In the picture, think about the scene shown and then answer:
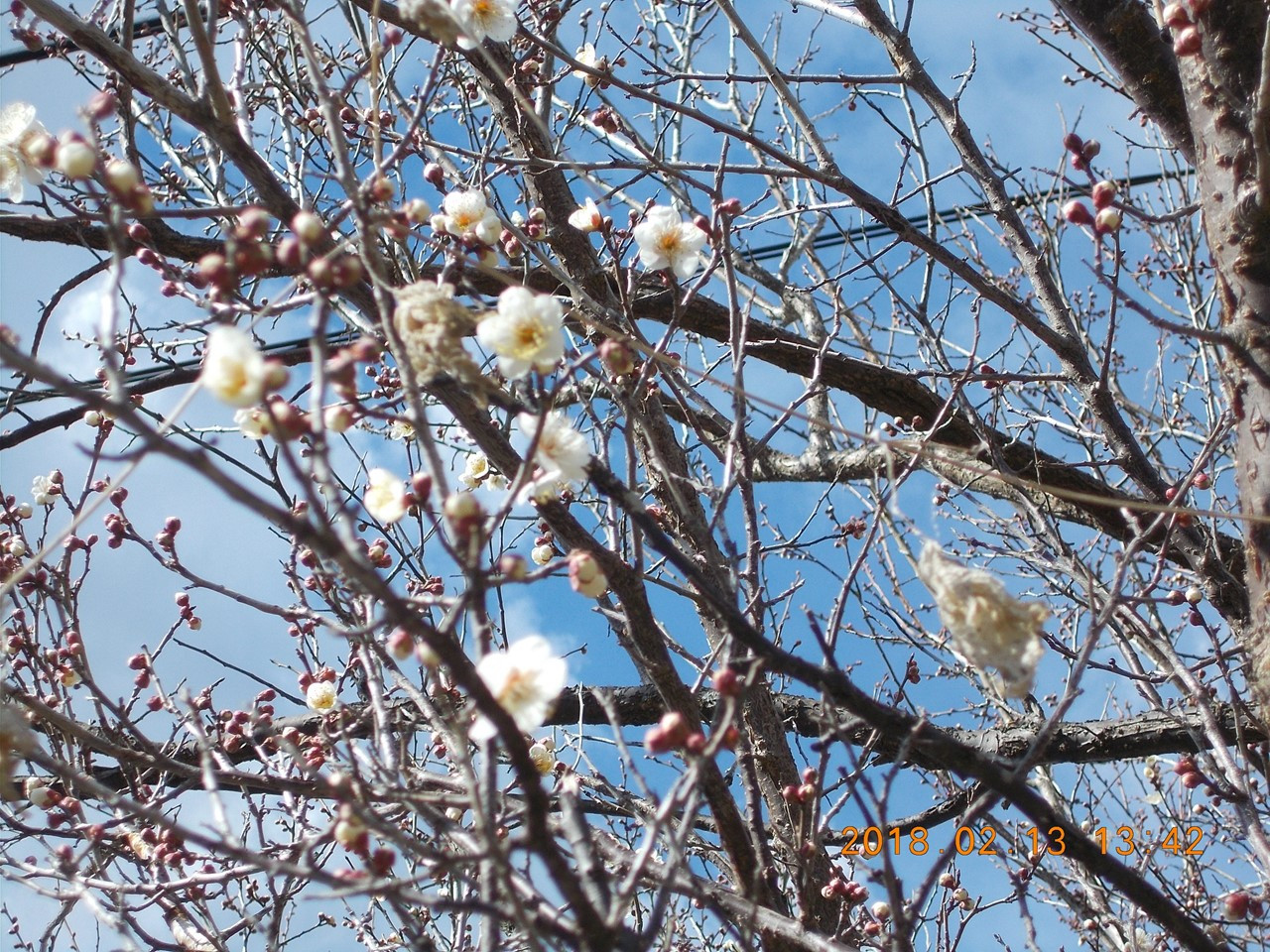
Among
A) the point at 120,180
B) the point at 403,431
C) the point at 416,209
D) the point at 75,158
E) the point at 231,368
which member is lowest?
the point at 231,368

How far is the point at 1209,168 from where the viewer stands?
213 centimetres

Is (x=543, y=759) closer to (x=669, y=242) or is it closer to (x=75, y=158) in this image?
(x=669, y=242)

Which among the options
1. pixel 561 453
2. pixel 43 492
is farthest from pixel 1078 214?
pixel 43 492

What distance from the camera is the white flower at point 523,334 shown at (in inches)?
47.7

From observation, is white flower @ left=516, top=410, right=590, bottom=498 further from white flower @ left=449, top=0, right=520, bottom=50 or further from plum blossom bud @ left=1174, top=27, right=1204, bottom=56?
plum blossom bud @ left=1174, top=27, right=1204, bottom=56

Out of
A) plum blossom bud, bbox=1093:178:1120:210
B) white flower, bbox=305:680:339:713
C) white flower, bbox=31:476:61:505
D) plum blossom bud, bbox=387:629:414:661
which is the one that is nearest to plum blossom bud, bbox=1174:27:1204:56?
plum blossom bud, bbox=1093:178:1120:210

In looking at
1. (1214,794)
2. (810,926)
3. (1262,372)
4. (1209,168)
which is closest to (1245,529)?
(1262,372)

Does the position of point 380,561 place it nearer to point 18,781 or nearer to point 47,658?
point 47,658

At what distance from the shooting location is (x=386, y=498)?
1.43 m

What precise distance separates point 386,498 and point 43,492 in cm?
216

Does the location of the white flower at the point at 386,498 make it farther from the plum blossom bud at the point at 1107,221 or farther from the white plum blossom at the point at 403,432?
the plum blossom bud at the point at 1107,221

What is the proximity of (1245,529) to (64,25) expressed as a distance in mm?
2470

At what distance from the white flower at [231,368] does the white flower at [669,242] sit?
3.56 ft

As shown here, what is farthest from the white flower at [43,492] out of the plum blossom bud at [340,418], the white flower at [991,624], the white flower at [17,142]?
the white flower at [991,624]
